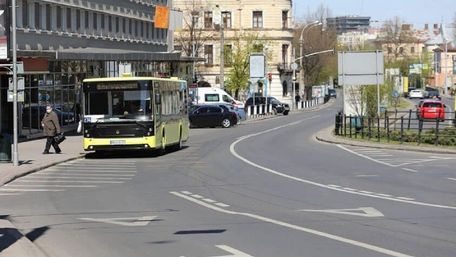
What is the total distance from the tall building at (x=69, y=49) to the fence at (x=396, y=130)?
45.1ft

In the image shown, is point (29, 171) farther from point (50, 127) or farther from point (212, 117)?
point (212, 117)

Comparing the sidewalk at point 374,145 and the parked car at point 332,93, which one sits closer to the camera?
the sidewalk at point 374,145

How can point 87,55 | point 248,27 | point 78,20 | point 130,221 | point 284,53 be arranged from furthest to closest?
point 284,53 < point 248,27 < point 78,20 < point 87,55 < point 130,221

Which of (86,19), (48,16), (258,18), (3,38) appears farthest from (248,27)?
(3,38)

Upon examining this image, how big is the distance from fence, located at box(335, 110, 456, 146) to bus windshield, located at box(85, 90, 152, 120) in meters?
12.4

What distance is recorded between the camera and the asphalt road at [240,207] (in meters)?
10.5

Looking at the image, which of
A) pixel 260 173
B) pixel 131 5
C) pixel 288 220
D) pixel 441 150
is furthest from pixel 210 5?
pixel 288 220

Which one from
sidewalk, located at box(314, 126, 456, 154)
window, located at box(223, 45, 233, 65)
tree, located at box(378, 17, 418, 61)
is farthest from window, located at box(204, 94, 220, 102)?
tree, located at box(378, 17, 418, 61)

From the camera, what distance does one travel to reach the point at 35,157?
93.1 ft

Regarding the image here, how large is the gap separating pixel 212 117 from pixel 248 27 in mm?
53912

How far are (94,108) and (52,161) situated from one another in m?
2.88

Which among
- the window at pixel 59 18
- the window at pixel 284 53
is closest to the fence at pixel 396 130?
the window at pixel 59 18

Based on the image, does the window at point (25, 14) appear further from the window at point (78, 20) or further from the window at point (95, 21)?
the window at point (95, 21)

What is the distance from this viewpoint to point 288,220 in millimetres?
12805
